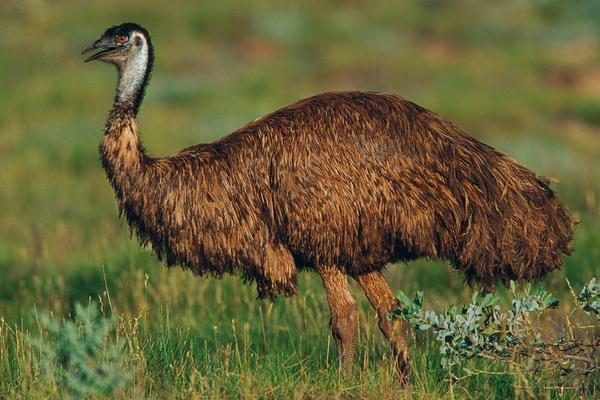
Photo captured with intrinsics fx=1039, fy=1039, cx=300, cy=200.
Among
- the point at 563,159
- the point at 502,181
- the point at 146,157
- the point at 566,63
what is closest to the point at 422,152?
the point at 502,181

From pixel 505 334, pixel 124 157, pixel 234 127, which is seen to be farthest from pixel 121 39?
pixel 234 127

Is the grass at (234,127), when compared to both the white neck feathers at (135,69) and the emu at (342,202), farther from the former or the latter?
the white neck feathers at (135,69)

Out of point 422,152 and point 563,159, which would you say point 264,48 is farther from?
point 422,152

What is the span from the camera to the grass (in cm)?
521

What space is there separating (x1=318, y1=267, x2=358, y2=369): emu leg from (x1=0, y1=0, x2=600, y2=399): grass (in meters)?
0.15

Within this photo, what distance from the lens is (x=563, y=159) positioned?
42.6ft

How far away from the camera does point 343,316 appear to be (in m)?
5.42

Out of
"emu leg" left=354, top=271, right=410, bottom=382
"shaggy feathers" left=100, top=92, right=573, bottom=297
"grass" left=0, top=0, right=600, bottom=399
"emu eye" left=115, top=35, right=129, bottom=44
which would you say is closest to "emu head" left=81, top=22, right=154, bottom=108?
"emu eye" left=115, top=35, right=129, bottom=44

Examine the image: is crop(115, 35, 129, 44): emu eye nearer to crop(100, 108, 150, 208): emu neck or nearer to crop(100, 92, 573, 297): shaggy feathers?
crop(100, 108, 150, 208): emu neck

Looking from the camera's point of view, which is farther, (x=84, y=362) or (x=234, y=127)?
(x=234, y=127)

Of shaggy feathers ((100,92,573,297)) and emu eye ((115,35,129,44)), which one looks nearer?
shaggy feathers ((100,92,573,297))

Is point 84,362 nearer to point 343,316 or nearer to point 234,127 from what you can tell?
point 343,316

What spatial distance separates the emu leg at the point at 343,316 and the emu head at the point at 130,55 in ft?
4.75

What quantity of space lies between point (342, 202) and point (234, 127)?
33.2 feet
